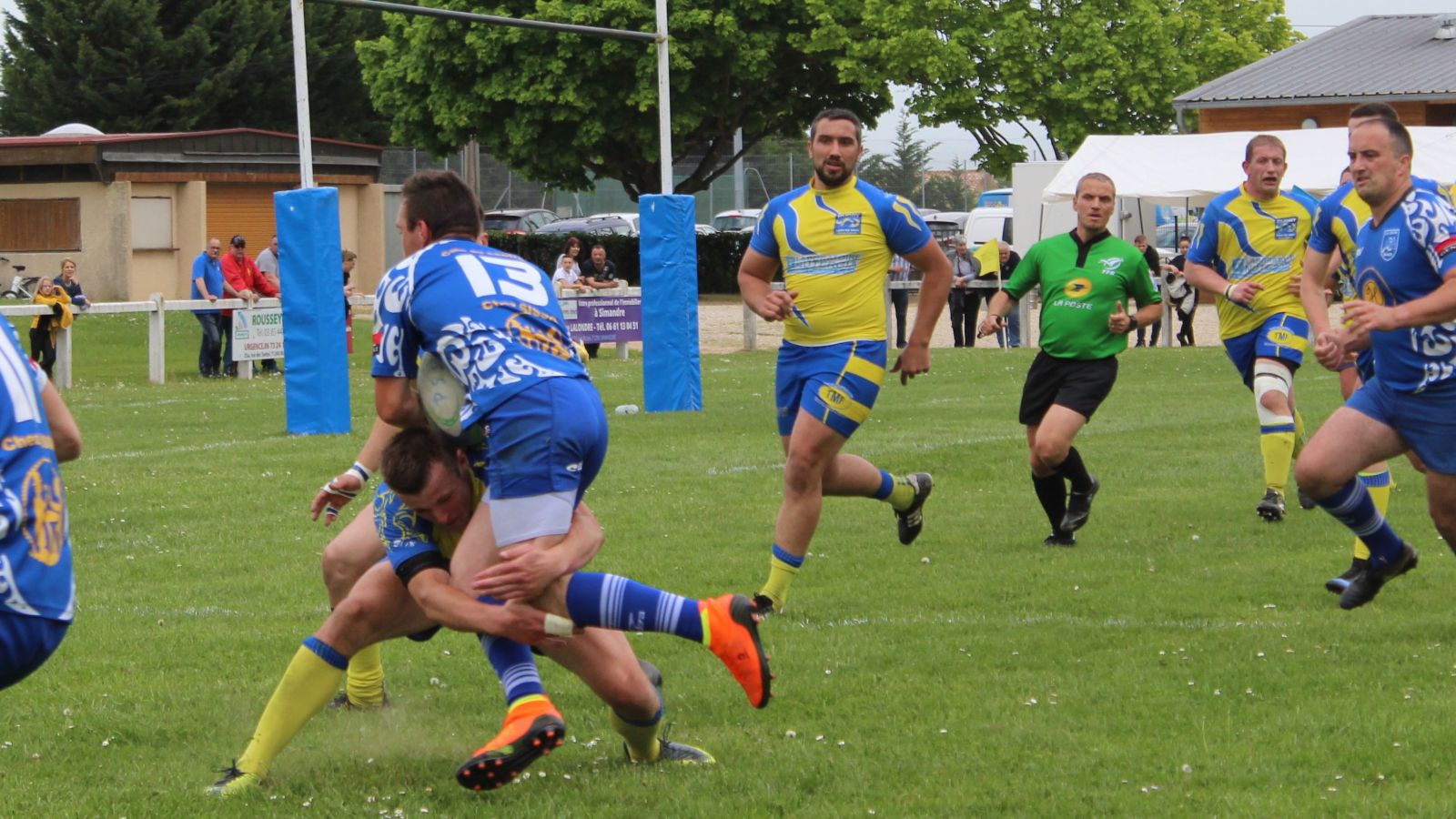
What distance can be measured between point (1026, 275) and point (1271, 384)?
1.53 meters

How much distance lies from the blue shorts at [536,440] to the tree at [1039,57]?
4134cm

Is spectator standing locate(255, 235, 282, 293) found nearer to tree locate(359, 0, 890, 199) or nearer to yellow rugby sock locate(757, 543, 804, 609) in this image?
tree locate(359, 0, 890, 199)

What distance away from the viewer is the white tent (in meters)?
28.0

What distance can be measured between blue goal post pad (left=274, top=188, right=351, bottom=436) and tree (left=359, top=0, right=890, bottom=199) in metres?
27.5

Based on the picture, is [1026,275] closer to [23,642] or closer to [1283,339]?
[1283,339]

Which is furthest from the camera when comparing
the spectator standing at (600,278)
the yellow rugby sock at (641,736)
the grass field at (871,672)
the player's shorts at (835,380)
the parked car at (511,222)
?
the parked car at (511,222)

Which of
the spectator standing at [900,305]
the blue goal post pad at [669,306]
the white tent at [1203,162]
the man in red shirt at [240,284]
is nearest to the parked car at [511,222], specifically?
the spectator standing at [900,305]

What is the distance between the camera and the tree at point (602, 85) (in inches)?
1793

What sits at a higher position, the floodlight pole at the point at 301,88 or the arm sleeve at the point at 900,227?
the floodlight pole at the point at 301,88

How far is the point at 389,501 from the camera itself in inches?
208

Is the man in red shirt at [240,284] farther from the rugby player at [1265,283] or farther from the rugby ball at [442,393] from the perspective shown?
the rugby ball at [442,393]

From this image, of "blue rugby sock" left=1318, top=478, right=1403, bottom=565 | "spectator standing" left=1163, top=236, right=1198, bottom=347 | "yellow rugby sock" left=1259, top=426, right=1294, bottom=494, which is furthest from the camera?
"spectator standing" left=1163, top=236, right=1198, bottom=347

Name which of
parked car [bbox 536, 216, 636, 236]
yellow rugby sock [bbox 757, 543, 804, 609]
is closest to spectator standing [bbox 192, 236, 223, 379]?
yellow rugby sock [bbox 757, 543, 804, 609]

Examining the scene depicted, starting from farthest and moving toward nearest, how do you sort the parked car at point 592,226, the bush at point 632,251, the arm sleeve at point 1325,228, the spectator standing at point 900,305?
the parked car at point 592,226 → the bush at point 632,251 → the spectator standing at point 900,305 → the arm sleeve at point 1325,228
